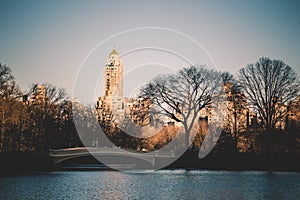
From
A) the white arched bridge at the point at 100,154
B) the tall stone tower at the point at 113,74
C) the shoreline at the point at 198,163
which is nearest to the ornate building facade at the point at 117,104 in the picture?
the tall stone tower at the point at 113,74

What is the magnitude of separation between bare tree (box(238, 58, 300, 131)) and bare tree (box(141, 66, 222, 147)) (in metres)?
4.47

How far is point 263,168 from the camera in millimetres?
51188

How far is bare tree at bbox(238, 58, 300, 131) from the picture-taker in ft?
175

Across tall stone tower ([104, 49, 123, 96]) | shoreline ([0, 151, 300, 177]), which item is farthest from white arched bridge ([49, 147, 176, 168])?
tall stone tower ([104, 49, 123, 96])

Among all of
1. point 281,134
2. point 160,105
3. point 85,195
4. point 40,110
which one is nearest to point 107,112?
point 40,110

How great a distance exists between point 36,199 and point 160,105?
119 feet

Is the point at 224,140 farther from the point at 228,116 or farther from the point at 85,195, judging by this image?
the point at 85,195

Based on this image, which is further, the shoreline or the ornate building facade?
the ornate building facade

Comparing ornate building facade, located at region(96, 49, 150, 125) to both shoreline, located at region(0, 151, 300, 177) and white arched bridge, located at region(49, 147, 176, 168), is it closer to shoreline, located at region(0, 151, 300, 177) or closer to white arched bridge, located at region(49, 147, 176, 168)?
white arched bridge, located at region(49, 147, 176, 168)

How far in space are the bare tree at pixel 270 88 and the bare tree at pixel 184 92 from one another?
4474mm

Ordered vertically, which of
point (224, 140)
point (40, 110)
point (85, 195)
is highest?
point (40, 110)

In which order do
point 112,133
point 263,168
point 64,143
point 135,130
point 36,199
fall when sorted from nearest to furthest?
point 36,199 → point 263,168 → point 64,143 → point 135,130 → point 112,133

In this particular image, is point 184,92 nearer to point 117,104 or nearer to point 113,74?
point 117,104

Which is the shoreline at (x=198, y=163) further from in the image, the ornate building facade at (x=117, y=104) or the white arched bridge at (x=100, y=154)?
the ornate building facade at (x=117, y=104)
